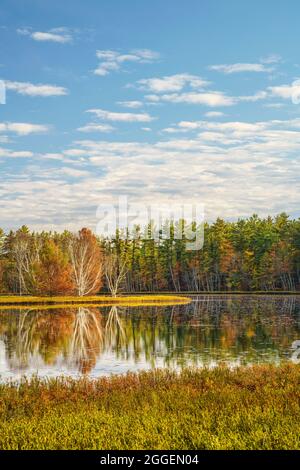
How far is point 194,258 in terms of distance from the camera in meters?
119

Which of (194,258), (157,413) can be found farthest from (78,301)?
(157,413)

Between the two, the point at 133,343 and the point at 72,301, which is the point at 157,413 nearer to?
the point at 133,343

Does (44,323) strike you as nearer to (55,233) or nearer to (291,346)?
(291,346)

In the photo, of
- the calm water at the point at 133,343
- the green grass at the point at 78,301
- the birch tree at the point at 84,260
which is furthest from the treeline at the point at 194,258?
the calm water at the point at 133,343

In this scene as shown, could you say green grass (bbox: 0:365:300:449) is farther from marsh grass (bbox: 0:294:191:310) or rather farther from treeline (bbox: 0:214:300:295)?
treeline (bbox: 0:214:300:295)

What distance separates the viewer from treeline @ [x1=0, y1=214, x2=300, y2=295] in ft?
326

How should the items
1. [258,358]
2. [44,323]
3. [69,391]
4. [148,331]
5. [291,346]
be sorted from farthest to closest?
[44,323], [148,331], [291,346], [258,358], [69,391]

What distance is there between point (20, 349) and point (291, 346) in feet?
44.5

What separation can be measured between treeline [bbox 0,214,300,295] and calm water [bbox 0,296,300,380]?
1347 inches

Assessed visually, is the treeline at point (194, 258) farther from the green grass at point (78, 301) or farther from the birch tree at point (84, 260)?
the green grass at point (78, 301)

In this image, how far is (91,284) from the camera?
76938 millimetres

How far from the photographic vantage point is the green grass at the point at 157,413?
826 cm

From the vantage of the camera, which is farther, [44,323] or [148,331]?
[44,323]
